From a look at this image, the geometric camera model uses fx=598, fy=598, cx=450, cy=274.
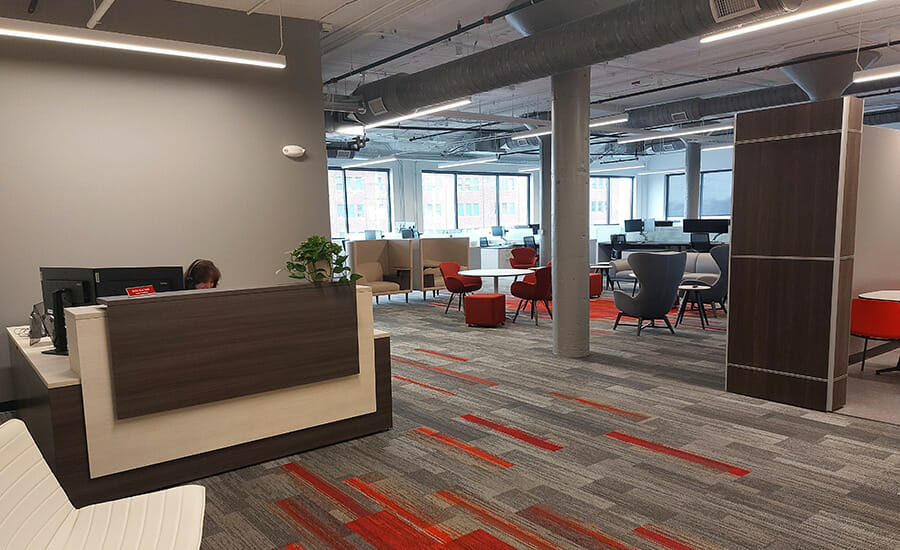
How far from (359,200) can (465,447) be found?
48.8ft

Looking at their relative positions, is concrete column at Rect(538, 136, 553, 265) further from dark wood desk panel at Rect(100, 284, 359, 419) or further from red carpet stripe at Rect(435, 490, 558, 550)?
red carpet stripe at Rect(435, 490, 558, 550)

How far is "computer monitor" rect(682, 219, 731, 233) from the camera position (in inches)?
506

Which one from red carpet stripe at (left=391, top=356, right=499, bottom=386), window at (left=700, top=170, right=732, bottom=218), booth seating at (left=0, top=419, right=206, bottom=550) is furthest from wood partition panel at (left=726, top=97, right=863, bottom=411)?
window at (left=700, top=170, right=732, bottom=218)

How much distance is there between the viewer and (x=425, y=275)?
11625 millimetres

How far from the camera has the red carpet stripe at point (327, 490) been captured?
3247mm

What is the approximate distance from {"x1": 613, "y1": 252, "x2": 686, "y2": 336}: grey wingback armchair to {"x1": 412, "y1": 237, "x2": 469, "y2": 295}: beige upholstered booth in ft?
15.0

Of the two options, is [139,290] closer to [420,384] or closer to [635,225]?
[420,384]

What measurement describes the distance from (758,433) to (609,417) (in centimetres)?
104

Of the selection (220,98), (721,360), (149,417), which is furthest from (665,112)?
(149,417)

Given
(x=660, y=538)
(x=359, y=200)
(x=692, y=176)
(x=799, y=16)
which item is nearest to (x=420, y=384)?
(x=660, y=538)

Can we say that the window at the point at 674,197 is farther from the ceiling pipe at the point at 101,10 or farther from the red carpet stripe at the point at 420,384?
the ceiling pipe at the point at 101,10

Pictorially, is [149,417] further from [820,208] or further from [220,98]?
[820,208]

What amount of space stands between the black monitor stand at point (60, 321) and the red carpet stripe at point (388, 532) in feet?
7.41

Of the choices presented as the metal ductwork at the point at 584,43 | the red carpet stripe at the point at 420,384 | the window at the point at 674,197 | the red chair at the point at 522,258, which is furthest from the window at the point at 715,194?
the red carpet stripe at the point at 420,384
